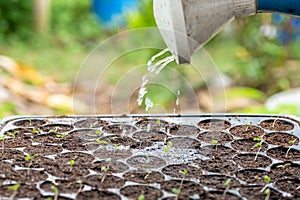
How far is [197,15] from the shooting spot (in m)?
1.82

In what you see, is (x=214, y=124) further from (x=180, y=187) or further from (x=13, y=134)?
(x=13, y=134)

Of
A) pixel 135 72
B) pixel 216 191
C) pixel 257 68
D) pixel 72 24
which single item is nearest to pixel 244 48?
pixel 257 68

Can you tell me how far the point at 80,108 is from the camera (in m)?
2.88

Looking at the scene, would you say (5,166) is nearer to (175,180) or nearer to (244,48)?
(175,180)

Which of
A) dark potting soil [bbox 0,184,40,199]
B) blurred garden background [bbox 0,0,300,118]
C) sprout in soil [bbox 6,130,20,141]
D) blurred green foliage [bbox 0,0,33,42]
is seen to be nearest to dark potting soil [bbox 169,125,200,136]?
sprout in soil [bbox 6,130,20,141]

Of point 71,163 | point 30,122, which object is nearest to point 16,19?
point 30,122

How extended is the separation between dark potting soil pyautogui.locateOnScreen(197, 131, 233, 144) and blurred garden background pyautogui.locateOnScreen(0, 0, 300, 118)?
1363mm

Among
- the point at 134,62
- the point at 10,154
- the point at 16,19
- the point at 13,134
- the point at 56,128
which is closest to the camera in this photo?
the point at 10,154

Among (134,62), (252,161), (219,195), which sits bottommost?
(219,195)

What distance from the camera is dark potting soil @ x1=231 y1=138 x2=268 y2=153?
2254 mm

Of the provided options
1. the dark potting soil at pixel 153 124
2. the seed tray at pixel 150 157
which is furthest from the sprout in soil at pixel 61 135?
the dark potting soil at pixel 153 124

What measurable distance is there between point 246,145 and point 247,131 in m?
0.16

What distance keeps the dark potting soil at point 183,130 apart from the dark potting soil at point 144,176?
438 mm

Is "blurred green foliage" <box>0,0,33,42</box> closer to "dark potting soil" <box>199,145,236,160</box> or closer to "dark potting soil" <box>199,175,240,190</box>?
"dark potting soil" <box>199,145,236,160</box>
